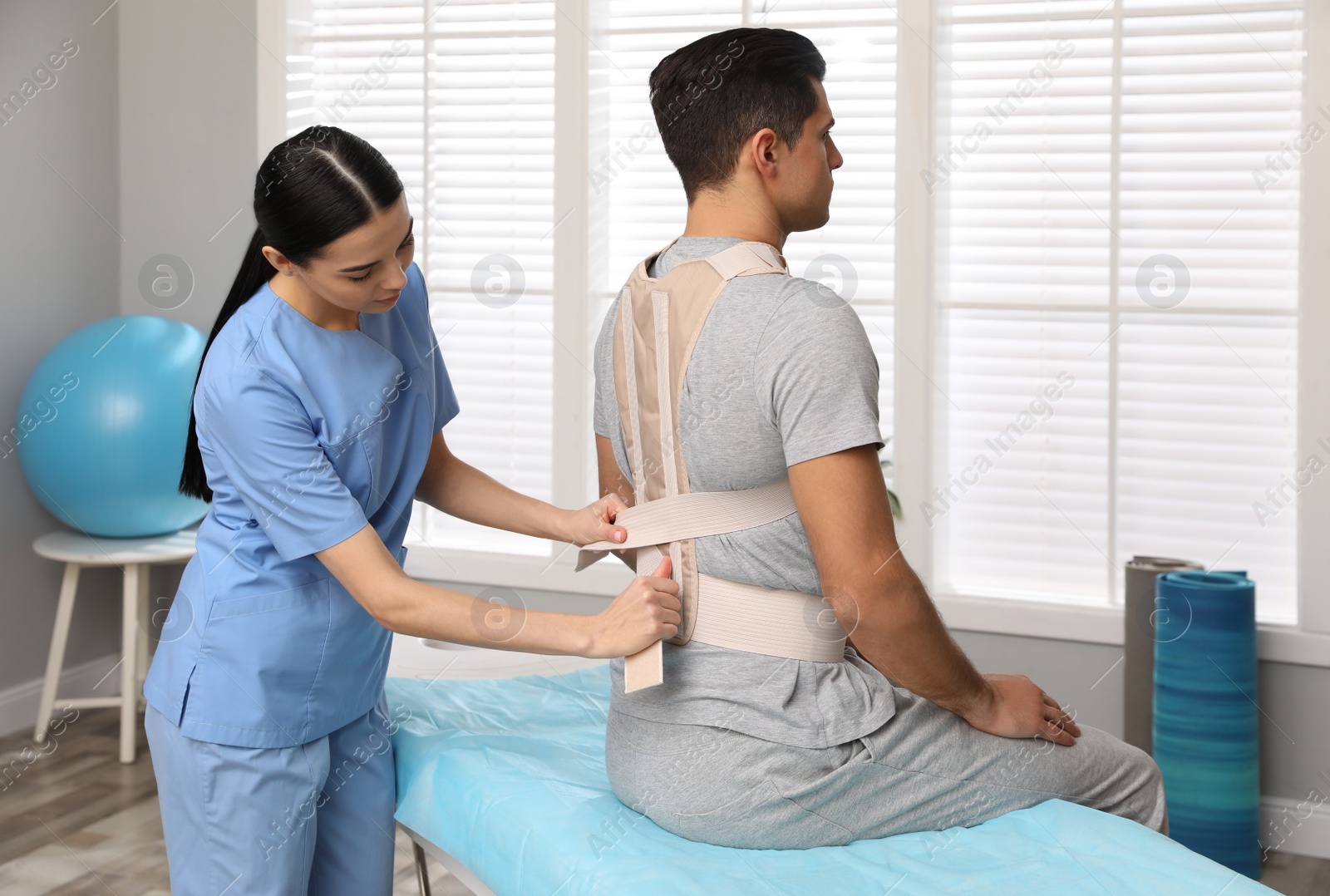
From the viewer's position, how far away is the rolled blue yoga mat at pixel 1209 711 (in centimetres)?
234

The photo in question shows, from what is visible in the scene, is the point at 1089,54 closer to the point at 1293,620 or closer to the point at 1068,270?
the point at 1068,270

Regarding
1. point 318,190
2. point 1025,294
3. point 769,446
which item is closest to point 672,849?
point 769,446

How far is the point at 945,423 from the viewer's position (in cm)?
272

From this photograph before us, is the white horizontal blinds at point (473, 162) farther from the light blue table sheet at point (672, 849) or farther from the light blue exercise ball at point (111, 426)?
the light blue table sheet at point (672, 849)

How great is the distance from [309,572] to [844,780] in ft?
2.04

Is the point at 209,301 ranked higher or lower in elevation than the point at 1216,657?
higher

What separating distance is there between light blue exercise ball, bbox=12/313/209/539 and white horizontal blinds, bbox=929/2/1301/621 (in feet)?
6.19

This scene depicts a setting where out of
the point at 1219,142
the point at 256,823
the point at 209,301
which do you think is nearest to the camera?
the point at 256,823

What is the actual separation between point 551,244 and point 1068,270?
4.20 ft

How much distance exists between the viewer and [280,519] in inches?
48.0

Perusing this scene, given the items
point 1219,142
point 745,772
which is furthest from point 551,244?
point 745,772

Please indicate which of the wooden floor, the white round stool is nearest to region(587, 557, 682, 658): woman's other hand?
the wooden floor

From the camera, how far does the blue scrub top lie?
1.22m

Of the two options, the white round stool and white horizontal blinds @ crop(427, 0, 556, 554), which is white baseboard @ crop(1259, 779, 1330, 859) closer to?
white horizontal blinds @ crop(427, 0, 556, 554)
